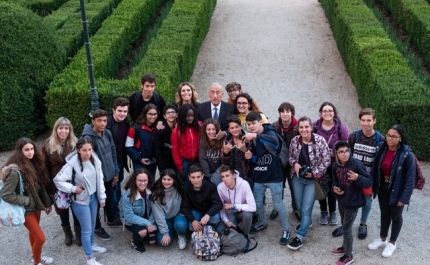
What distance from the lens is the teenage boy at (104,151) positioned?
6.61m

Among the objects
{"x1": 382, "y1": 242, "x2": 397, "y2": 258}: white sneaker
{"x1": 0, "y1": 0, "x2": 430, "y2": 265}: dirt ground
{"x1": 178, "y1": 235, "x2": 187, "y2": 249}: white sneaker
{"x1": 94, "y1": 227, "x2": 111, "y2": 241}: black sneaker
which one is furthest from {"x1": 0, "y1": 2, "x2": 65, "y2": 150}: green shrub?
{"x1": 382, "y1": 242, "x2": 397, "y2": 258}: white sneaker

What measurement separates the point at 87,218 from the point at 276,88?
6611mm

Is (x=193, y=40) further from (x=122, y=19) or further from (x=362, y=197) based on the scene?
(x=362, y=197)

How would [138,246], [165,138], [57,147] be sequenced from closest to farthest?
[57,147], [138,246], [165,138]

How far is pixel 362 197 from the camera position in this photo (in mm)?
6184

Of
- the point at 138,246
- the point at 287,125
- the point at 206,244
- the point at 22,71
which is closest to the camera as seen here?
the point at 206,244

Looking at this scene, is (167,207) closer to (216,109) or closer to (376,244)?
(216,109)

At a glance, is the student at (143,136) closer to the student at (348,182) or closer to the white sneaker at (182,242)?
the white sneaker at (182,242)

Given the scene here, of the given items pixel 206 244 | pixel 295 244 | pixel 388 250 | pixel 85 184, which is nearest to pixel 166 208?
pixel 206 244

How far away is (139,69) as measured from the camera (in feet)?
34.2

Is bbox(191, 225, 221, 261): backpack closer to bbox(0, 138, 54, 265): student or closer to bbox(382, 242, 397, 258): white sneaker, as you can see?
bbox(0, 138, 54, 265): student

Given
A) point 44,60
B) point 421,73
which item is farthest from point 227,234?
point 421,73

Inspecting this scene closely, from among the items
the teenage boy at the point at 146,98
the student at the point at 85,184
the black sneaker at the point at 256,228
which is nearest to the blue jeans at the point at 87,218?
the student at the point at 85,184

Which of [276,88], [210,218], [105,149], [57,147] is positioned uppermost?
[57,147]
